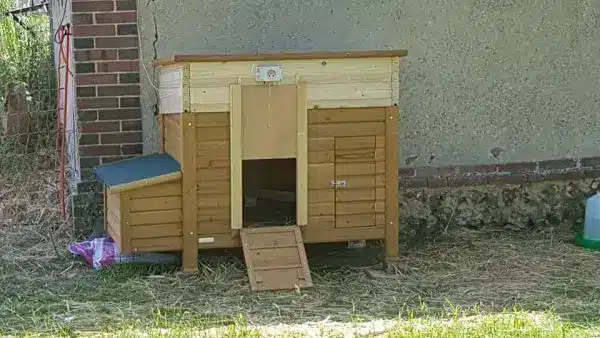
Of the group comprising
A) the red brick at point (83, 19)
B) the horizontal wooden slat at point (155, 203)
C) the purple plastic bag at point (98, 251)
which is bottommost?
the purple plastic bag at point (98, 251)

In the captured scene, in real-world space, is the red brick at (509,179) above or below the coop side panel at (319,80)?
below

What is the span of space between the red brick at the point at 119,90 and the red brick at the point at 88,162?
17.2 inches

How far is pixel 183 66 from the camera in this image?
520 centimetres

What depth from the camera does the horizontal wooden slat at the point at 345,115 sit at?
5.45m

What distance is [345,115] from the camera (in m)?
5.48

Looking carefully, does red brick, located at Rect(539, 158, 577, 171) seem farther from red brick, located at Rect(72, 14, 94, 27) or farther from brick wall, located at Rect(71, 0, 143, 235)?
red brick, located at Rect(72, 14, 94, 27)

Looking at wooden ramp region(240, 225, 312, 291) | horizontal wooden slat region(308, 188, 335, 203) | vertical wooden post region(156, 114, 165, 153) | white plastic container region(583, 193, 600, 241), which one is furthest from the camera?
white plastic container region(583, 193, 600, 241)

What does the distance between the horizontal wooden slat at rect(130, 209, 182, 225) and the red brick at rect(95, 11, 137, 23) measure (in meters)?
1.46

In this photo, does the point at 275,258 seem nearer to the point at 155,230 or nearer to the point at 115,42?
the point at 155,230

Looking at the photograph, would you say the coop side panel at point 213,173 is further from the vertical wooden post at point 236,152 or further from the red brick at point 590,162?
the red brick at point 590,162

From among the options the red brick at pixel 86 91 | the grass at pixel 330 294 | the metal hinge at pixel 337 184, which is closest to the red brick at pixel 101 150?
the red brick at pixel 86 91

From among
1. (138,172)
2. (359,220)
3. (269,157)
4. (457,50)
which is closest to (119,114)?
(138,172)

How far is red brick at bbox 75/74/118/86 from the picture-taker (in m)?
6.10

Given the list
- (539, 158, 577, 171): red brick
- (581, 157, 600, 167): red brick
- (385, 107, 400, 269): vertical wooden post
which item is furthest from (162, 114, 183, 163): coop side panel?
(581, 157, 600, 167): red brick
